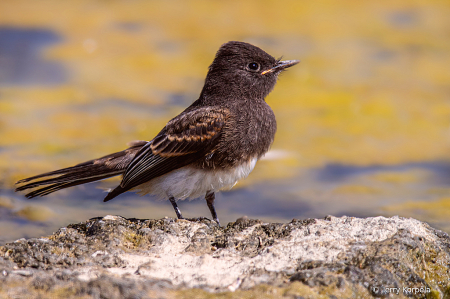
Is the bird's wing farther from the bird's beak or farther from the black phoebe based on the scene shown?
the bird's beak

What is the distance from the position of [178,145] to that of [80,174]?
143 cm

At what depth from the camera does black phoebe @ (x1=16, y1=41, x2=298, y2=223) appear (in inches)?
250

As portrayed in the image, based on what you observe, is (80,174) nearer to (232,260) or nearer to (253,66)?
(253,66)

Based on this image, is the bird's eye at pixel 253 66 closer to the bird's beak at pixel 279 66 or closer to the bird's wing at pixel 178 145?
the bird's beak at pixel 279 66

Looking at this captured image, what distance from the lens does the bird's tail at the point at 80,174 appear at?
673cm

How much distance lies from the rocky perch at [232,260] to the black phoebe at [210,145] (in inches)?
42.6

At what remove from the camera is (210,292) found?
12.2 feet

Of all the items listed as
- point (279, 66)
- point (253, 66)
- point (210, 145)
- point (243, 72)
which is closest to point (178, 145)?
point (210, 145)

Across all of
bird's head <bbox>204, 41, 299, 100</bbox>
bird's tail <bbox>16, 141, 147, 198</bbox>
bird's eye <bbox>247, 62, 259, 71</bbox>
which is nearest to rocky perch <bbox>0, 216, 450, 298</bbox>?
bird's tail <bbox>16, 141, 147, 198</bbox>

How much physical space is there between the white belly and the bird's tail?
2.29ft

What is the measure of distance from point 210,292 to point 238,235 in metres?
1.37

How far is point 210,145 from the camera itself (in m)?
6.30

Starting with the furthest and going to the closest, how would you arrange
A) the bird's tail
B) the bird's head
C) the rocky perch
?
1. the bird's head
2. the bird's tail
3. the rocky perch

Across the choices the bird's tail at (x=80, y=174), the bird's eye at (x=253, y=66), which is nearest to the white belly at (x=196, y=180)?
the bird's tail at (x=80, y=174)
